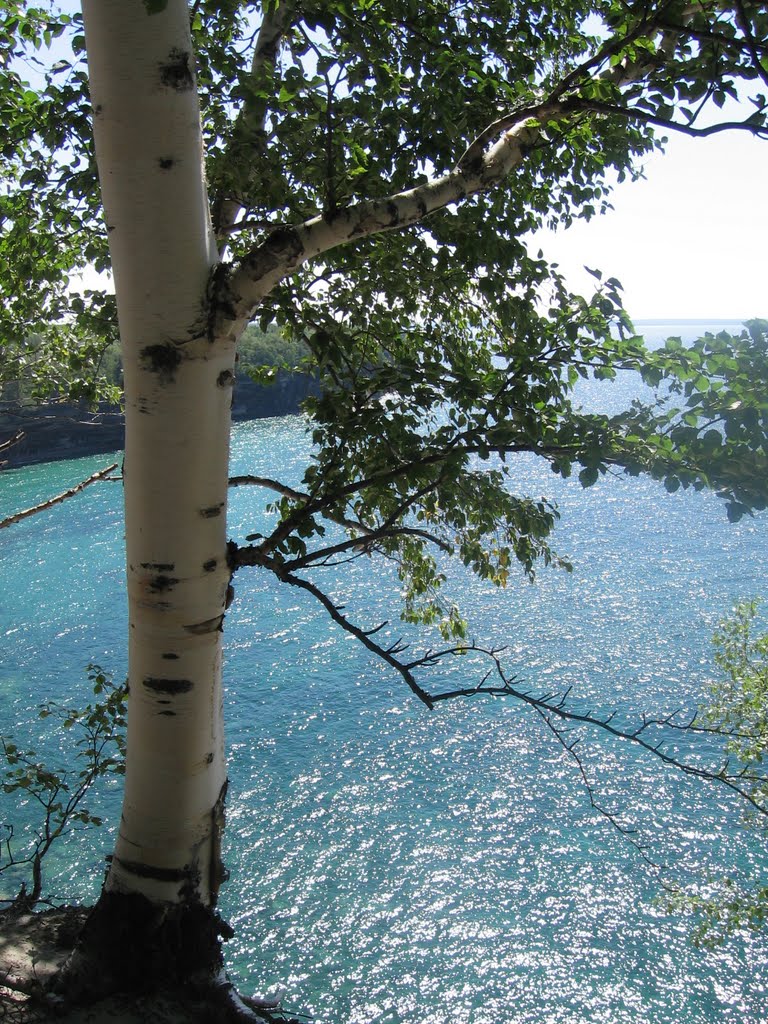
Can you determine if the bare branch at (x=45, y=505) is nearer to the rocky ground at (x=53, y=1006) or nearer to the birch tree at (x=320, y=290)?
the birch tree at (x=320, y=290)

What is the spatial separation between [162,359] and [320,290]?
328 centimetres

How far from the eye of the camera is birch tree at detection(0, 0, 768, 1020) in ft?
8.80

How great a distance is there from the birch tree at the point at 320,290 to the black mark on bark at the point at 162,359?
0.01m

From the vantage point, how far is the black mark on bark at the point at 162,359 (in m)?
2.71

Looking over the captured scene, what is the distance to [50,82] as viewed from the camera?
501cm

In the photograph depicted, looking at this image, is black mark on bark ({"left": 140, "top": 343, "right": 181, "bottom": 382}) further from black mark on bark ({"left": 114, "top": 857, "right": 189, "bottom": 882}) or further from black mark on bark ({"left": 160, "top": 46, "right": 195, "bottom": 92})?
black mark on bark ({"left": 114, "top": 857, "right": 189, "bottom": 882})

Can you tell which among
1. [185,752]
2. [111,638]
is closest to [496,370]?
[185,752]

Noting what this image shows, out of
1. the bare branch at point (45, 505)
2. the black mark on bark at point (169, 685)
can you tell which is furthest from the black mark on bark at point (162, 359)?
the bare branch at point (45, 505)

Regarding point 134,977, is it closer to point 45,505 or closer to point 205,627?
point 205,627

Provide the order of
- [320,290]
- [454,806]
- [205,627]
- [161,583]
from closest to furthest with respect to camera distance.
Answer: [161,583]
[205,627]
[320,290]
[454,806]

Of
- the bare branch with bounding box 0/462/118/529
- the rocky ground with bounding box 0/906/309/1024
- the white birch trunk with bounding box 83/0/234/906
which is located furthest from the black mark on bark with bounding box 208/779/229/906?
the bare branch with bounding box 0/462/118/529

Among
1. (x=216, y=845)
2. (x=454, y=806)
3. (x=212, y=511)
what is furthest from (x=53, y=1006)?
(x=454, y=806)

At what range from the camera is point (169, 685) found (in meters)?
3.06

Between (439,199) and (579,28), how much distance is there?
3.21m
